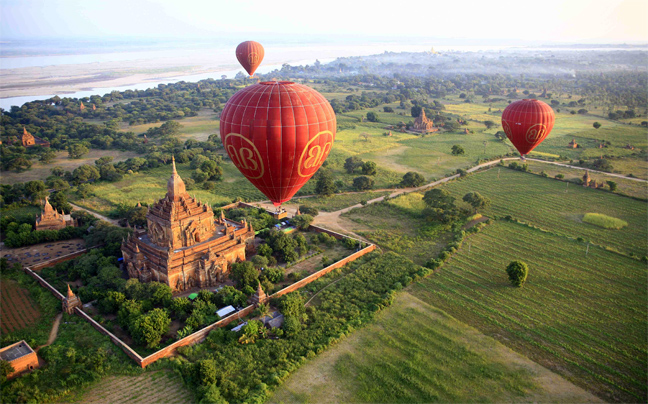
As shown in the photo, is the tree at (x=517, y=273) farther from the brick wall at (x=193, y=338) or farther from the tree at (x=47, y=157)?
the tree at (x=47, y=157)

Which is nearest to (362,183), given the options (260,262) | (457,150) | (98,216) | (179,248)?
(260,262)

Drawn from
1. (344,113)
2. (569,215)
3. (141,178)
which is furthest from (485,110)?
(141,178)

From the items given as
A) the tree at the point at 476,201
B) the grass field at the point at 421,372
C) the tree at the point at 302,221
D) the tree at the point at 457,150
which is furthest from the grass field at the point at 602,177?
the grass field at the point at 421,372

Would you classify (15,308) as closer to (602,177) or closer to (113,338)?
(113,338)

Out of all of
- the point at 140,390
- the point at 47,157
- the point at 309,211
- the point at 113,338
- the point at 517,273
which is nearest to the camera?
the point at 140,390

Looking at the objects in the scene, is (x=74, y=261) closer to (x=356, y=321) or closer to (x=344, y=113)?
(x=356, y=321)

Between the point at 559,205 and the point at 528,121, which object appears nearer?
the point at 528,121
